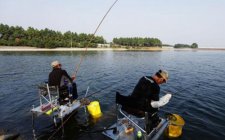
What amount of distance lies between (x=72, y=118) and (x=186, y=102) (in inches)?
298

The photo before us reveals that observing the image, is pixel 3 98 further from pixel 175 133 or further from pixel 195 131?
pixel 195 131

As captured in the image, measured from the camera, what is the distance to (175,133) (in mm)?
7203

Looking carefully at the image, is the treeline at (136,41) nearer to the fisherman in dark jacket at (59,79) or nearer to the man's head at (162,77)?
the fisherman in dark jacket at (59,79)

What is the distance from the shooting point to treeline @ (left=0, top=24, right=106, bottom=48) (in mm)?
90438

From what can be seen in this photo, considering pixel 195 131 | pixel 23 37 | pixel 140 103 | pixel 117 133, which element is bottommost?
pixel 195 131

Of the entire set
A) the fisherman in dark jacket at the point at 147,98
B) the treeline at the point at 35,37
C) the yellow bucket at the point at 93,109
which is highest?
the treeline at the point at 35,37

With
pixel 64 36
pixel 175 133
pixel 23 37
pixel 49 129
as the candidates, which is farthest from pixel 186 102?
pixel 64 36

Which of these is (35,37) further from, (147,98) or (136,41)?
(147,98)

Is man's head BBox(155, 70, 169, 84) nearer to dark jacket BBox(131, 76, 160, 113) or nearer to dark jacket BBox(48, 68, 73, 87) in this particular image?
dark jacket BBox(131, 76, 160, 113)

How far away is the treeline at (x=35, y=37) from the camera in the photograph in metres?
90.4

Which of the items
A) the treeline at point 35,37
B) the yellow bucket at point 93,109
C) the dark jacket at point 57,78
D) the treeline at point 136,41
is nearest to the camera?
the dark jacket at point 57,78

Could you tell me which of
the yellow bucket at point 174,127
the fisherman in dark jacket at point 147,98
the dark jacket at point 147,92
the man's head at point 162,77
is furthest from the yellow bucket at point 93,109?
the man's head at point 162,77

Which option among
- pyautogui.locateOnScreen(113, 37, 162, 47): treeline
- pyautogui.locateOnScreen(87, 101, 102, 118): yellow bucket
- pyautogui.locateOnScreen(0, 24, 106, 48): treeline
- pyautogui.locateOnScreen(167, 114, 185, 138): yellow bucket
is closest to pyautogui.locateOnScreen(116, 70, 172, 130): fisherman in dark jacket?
pyautogui.locateOnScreen(167, 114, 185, 138): yellow bucket

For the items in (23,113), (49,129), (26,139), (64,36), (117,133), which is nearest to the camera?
(117,133)
